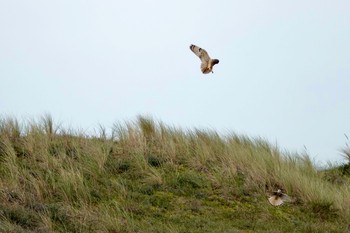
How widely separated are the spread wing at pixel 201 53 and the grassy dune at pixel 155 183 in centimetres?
201

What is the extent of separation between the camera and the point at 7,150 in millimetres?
10328

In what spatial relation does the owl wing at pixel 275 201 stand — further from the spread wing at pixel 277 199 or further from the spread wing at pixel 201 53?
the spread wing at pixel 201 53

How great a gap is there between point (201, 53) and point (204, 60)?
0.37 ft

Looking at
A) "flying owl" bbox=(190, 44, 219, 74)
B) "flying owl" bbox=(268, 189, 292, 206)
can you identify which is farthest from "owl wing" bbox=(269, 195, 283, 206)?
"flying owl" bbox=(190, 44, 219, 74)

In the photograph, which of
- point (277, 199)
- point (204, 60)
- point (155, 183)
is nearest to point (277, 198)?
point (277, 199)

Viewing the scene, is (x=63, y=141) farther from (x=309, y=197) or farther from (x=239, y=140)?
(x=309, y=197)

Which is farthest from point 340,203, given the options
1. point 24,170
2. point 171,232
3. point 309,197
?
point 24,170

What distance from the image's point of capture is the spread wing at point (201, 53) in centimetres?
759

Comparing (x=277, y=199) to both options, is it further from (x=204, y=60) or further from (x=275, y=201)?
(x=204, y=60)

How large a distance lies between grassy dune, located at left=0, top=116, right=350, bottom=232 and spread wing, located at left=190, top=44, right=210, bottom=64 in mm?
2011

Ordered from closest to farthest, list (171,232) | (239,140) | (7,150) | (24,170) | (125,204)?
(171,232) < (125,204) < (24,170) < (7,150) < (239,140)

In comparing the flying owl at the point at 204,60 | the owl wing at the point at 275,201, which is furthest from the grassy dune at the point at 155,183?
the flying owl at the point at 204,60

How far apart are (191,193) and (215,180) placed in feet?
1.72

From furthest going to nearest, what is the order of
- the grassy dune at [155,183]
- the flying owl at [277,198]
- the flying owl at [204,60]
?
the flying owl at [277,198]
the grassy dune at [155,183]
the flying owl at [204,60]
